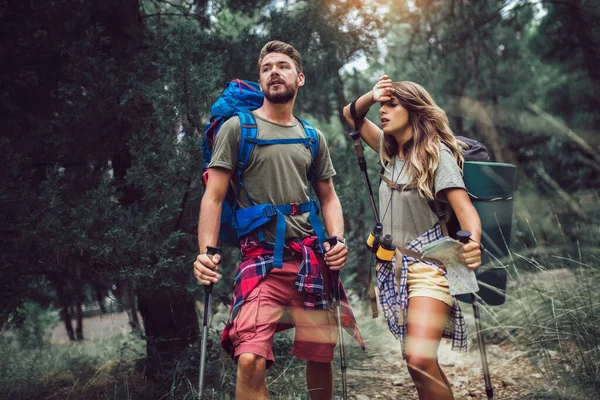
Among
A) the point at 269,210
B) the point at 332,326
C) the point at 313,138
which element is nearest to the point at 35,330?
the point at 332,326

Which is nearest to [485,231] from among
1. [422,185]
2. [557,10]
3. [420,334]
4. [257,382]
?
[422,185]

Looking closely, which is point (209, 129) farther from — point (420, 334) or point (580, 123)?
point (580, 123)

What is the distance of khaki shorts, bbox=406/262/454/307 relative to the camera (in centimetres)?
289

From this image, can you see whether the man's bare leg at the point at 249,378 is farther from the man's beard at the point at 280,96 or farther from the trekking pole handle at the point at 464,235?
the man's beard at the point at 280,96

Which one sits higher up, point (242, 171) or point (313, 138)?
point (313, 138)

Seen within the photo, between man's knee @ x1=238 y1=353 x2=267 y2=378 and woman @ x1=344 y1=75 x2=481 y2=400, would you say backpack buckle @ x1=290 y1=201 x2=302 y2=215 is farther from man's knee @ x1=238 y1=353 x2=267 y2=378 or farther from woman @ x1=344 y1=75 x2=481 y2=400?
man's knee @ x1=238 y1=353 x2=267 y2=378

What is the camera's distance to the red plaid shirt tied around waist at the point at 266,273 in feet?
9.76

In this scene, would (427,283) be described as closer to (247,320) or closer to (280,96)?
(247,320)

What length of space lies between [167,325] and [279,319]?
2013mm

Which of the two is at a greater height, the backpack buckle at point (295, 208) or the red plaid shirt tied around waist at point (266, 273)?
the backpack buckle at point (295, 208)

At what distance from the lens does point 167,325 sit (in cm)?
466

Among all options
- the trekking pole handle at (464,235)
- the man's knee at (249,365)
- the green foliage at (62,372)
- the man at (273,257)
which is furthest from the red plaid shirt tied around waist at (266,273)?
the green foliage at (62,372)

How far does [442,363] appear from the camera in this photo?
5.44 meters

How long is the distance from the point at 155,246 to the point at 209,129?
114cm
